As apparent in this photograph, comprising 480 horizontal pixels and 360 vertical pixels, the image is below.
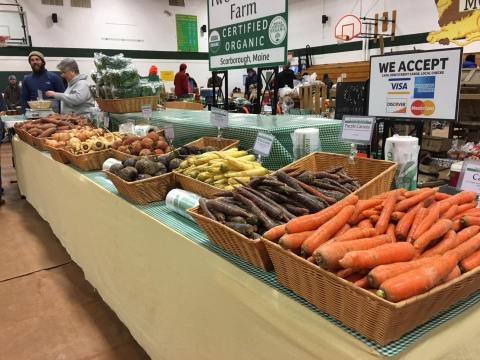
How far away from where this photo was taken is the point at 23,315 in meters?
2.51

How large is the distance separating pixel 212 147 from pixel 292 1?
44.3 feet

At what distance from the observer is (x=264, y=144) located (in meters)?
1.88

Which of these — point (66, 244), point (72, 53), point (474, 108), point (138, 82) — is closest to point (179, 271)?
point (66, 244)

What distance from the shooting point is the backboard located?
10.4m

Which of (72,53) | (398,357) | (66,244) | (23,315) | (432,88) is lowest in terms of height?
(23,315)

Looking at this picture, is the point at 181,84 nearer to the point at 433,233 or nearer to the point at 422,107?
the point at 422,107

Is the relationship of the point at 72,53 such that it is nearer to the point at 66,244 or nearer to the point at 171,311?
the point at 66,244

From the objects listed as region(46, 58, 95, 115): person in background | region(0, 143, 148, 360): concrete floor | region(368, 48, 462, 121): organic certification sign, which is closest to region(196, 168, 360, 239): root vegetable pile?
region(368, 48, 462, 121): organic certification sign

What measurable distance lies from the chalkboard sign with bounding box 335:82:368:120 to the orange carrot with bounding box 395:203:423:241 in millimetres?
3072

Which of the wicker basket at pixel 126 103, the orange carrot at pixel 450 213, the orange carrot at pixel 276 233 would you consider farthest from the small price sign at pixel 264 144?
the wicker basket at pixel 126 103

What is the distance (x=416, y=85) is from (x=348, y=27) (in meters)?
10.7

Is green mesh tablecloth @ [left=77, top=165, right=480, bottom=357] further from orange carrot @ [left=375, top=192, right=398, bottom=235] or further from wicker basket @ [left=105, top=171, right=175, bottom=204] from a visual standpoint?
orange carrot @ [left=375, top=192, right=398, bottom=235]

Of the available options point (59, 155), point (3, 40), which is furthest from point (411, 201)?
point (3, 40)

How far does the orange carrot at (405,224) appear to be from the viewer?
1.05 metres
